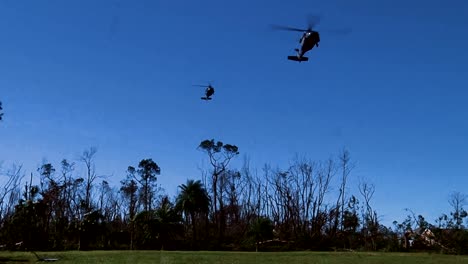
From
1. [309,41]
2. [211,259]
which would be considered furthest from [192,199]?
[309,41]

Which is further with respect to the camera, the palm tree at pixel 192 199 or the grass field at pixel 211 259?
the palm tree at pixel 192 199

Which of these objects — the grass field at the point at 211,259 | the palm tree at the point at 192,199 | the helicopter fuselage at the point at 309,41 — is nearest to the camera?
the helicopter fuselage at the point at 309,41

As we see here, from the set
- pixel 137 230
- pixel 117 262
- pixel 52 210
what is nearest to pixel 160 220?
pixel 137 230

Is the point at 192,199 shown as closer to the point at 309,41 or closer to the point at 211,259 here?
the point at 211,259

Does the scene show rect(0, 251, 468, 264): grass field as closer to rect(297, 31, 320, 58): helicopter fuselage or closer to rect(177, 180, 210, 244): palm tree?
rect(297, 31, 320, 58): helicopter fuselage

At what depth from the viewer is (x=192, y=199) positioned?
206 feet

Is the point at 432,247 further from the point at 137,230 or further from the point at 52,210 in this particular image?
the point at 52,210

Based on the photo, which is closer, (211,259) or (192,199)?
(211,259)

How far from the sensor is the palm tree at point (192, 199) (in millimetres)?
62969

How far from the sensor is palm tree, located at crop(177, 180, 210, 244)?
62969mm

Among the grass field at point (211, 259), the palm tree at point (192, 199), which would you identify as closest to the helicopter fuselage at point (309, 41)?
the grass field at point (211, 259)

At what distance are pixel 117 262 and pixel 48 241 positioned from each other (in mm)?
31285

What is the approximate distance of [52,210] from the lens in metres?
64.9

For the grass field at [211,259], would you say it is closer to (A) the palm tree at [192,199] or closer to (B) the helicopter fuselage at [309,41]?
(B) the helicopter fuselage at [309,41]
